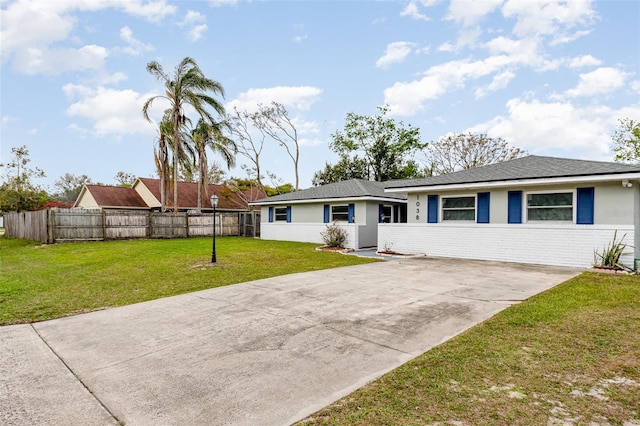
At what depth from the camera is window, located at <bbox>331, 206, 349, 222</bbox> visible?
1795 cm

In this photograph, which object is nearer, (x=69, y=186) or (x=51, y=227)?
(x=51, y=227)

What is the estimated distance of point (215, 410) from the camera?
Result: 108 inches

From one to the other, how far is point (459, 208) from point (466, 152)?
21.0 metres

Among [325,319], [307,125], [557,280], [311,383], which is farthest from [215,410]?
[307,125]

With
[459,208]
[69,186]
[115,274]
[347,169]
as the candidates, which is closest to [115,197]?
[347,169]

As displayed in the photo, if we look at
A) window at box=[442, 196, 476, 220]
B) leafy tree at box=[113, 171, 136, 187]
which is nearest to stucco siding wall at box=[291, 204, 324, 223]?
window at box=[442, 196, 476, 220]

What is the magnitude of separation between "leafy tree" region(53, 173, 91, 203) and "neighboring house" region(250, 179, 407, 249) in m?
50.4

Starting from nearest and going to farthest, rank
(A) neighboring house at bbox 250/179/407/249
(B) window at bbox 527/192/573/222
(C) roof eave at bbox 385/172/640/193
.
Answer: (C) roof eave at bbox 385/172/640/193 → (B) window at bbox 527/192/573/222 → (A) neighboring house at bbox 250/179/407/249

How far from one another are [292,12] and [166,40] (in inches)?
219

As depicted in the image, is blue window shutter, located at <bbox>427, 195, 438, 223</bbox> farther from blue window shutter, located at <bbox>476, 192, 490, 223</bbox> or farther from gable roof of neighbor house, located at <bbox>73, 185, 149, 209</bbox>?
gable roof of neighbor house, located at <bbox>73, 185, 149, 209</bbox>

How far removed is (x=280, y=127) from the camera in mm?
33125

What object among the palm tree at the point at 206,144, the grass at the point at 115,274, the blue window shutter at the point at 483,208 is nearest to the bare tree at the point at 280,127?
the palm tree at the point at 206,144

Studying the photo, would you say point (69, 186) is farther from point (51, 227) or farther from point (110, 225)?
point (51, 227)

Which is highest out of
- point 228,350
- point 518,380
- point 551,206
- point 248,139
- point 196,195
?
point 248,139
